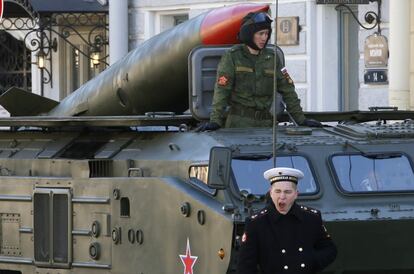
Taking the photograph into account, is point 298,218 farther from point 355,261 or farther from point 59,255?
point 59,255

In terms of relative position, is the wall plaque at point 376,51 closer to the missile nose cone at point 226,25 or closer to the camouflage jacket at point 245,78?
the missile nose cone at point 226,25

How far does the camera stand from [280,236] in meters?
8.46

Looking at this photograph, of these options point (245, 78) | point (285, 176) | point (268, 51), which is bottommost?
point (285, 176)

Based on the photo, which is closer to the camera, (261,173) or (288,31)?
(261,173)

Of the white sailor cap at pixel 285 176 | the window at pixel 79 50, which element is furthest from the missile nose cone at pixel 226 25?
the window at pixel 79 50

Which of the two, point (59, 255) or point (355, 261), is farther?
point (59, 255)

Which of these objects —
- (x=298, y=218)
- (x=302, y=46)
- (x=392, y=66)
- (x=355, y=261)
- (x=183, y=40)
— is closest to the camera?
(x=298, y=218)

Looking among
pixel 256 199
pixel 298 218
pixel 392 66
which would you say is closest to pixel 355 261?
pixel 256 199

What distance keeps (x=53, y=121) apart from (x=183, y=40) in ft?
4.86

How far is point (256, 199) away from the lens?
9867mm

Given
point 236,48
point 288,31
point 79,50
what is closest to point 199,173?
point 236,48

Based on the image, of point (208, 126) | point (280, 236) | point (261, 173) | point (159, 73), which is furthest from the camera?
point (159, 73)

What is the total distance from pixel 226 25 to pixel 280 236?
13.2ft

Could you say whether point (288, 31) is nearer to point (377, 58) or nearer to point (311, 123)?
point (377, 58)
